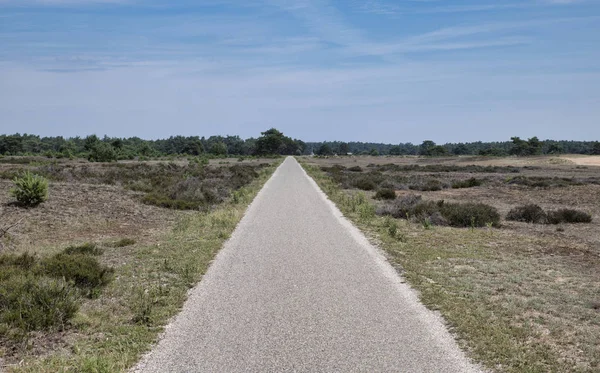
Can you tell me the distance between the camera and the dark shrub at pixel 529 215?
767 inches

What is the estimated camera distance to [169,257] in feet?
37.0

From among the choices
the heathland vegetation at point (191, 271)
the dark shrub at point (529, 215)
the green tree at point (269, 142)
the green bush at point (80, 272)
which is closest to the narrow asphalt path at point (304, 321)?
the heathland vegetation at point (191, 271)

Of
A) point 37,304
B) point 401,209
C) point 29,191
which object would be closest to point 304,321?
point 37,304

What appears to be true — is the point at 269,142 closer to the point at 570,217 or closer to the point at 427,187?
the point at 427,187

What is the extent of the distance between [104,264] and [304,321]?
5367 mm

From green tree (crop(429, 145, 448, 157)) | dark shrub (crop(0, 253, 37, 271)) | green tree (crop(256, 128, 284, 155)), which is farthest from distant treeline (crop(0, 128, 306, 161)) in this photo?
dark shrub (crop(0, 253, 37, 271))

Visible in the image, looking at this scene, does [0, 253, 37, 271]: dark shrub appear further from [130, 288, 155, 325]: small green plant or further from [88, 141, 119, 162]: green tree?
[88, 141, 119, 162]: green tree

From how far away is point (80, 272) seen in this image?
852cm

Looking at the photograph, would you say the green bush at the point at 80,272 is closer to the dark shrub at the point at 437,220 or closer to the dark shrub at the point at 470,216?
the dark shrub at the point at 437,220

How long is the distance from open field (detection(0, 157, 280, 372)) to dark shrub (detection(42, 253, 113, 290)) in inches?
2.0

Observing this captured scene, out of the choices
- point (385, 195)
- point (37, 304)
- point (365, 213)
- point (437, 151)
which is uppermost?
point (437, 151)

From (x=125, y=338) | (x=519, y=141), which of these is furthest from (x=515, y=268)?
(x=519, y=141)

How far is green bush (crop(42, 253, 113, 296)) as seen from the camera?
27.8ft

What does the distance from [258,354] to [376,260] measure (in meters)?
5.76
